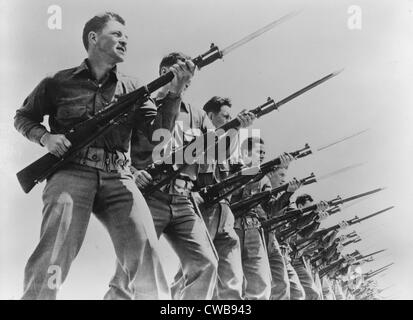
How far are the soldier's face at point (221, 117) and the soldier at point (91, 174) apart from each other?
1791 mm

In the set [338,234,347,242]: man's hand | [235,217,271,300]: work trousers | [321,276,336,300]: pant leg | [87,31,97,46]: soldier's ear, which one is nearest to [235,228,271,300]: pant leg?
[235,217,271,300]: work trousers

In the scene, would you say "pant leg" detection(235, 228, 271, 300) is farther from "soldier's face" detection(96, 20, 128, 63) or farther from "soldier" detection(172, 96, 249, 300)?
"soldier's face" detection(96, 20, 128, 63)

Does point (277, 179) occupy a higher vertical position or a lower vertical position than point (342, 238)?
lower

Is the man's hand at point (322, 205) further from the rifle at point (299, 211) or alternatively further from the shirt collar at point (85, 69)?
the shirt collar at point (85, 69)

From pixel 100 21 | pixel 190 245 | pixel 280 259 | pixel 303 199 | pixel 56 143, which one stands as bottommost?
pixel 190 245

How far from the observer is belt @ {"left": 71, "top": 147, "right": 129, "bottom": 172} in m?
3.66

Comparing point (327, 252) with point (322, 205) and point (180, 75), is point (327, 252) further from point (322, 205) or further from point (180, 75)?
point (180, 75)

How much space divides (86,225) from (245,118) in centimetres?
214

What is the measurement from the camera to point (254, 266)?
6.07 meters

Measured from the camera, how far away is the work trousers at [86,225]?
11.1ft

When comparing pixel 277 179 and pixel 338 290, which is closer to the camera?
pixel 277 179

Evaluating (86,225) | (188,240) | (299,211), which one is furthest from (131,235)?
(299,211)
